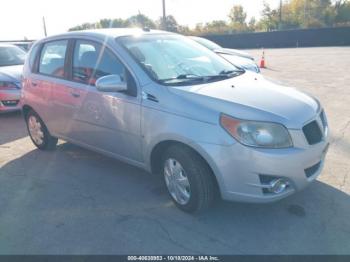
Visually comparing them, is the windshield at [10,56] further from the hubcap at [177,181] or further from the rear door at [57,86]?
the hubcap at [177,181]

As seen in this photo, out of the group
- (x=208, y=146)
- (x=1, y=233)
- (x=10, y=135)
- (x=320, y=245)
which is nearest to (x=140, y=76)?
(x=208, y=146)

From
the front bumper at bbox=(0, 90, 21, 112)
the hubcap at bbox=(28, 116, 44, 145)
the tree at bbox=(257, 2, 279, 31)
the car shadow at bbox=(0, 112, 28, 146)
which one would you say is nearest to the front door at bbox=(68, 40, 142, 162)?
the hubcap at bbox=(28, 116, 44, 145)

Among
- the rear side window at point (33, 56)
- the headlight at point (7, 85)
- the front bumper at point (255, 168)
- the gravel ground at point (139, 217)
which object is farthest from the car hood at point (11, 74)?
the front bumper at point (255, 168)

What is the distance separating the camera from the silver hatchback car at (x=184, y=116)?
3.01 metres

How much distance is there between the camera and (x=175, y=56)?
4.09 m

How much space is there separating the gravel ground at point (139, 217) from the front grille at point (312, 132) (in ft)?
2.39

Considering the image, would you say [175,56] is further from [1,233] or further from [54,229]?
[1,233]

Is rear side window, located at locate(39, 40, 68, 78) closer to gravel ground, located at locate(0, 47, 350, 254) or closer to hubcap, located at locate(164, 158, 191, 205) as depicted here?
gravel ground, located at locate(0, 47, 350, 254)

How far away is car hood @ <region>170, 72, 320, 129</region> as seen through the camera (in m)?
3.05

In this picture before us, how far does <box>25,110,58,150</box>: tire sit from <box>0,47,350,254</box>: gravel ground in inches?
21.1

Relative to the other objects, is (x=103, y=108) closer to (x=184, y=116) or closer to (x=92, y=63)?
(x=92, y=63)

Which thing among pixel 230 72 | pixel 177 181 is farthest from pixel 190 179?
pixel 230 72

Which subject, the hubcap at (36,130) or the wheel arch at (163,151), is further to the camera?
the hubcap at (36,130)

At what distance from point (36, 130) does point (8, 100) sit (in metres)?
2.57
